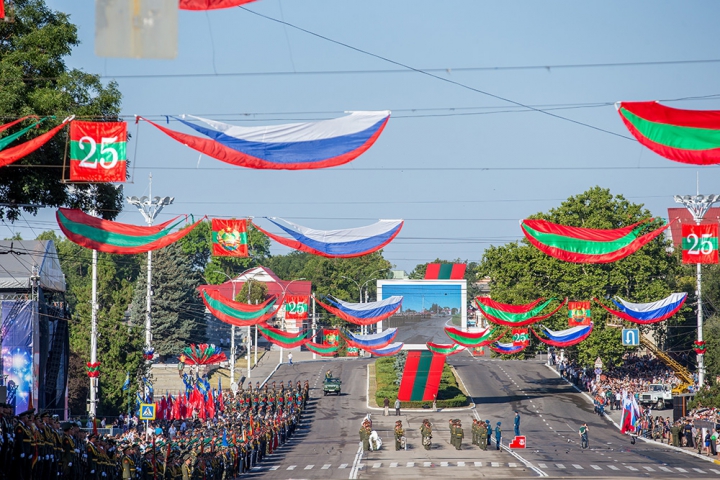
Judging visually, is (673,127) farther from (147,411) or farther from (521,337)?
(521,337)

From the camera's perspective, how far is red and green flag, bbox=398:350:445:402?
59.8 meters

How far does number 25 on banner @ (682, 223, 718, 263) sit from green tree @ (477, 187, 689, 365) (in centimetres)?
3169

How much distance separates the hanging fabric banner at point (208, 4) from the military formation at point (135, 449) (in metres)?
8.70

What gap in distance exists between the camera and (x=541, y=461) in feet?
119

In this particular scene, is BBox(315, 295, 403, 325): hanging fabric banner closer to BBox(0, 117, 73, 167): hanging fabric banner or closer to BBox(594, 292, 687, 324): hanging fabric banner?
BBox(594, 292, 687, 324): hanging fabric banner

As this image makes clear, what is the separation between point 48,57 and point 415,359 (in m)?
39.7

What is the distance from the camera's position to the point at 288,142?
17625mm

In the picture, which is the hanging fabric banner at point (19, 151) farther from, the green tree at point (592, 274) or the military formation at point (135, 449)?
the green tree at point (592, 274)

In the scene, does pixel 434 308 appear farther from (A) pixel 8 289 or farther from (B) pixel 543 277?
(A) pixel 8 289

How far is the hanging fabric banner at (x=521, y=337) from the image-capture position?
5351cm

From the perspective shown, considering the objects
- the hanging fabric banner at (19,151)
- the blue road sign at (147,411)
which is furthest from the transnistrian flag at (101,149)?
the blue road sign at (147,411)

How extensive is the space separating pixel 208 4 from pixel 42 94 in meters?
11.6

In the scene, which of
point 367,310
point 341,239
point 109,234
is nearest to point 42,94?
point 109,234

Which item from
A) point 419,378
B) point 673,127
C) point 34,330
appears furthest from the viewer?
point 419,378
